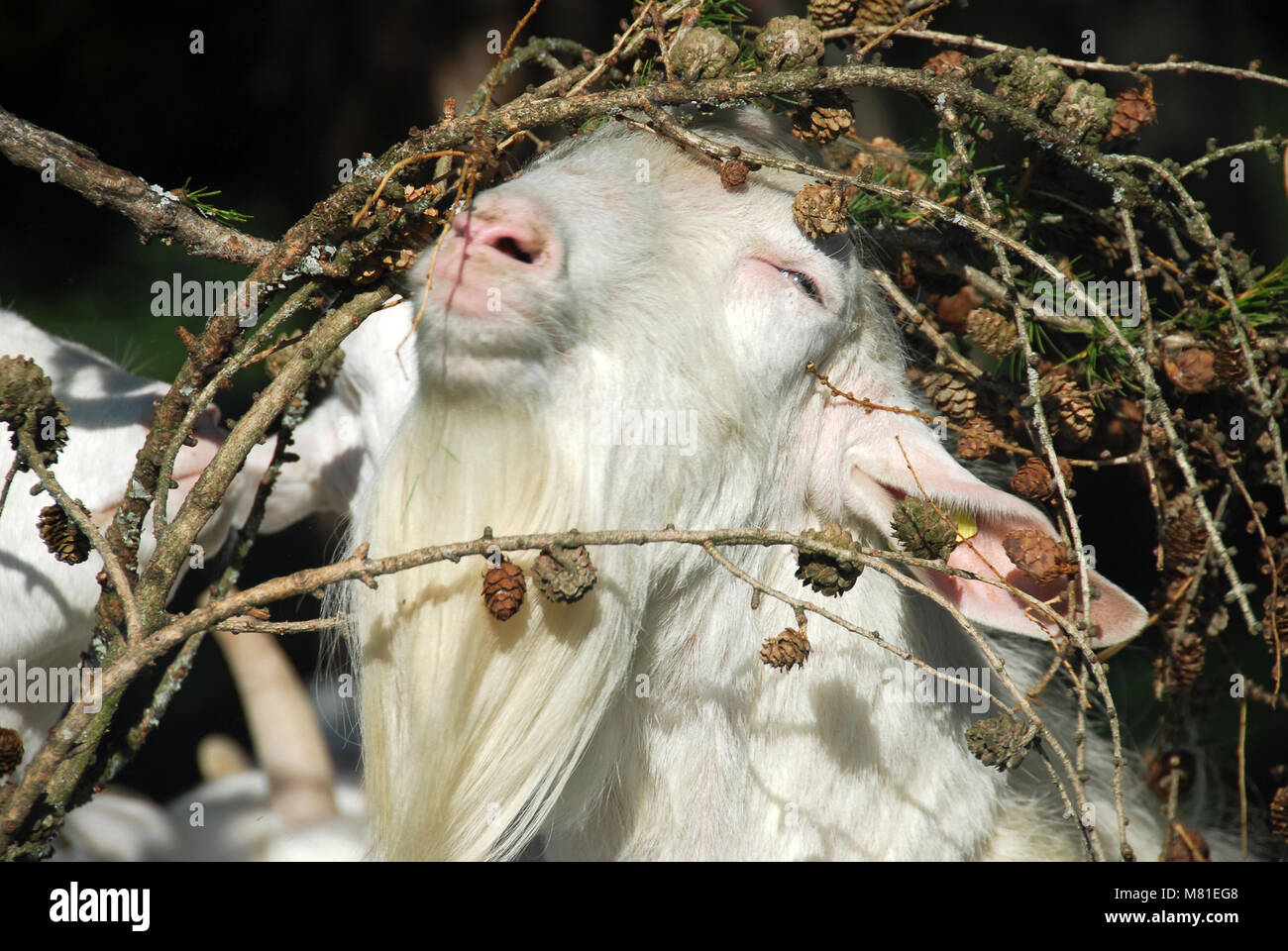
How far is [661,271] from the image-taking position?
185 cm

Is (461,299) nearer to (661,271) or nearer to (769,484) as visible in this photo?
(661,271)

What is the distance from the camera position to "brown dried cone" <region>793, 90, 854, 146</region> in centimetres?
178

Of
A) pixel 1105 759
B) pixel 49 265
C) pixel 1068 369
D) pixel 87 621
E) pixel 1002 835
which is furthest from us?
pixel 49 265

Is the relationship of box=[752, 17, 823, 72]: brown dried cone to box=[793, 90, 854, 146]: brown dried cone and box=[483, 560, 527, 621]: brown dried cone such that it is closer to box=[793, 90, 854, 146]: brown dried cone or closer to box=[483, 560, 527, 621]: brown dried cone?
box=[793, 90, 854, 146]: brown dried cone

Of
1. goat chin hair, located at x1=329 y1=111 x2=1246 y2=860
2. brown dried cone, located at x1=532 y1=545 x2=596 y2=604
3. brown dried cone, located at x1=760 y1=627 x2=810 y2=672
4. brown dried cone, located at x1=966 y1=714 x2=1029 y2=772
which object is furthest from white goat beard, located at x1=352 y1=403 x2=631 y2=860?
brown dried cone, located at x1=966 y1=714 x2=1029 y2=772

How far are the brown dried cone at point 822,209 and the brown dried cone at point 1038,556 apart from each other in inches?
25.2

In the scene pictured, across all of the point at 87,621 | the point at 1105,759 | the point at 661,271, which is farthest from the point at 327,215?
the point at 1105,759

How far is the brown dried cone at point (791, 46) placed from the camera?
1.75m

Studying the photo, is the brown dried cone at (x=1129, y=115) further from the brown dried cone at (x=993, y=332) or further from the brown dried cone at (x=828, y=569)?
the brown dried cone at (x=828, y=569)

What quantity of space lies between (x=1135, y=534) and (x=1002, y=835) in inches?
48.3

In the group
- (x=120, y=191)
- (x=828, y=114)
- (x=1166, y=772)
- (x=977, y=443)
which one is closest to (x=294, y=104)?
(x=120, y=191)

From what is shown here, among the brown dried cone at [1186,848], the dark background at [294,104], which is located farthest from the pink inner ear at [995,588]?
the dark background at [294,104]

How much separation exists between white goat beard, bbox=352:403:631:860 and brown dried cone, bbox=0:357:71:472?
54cm

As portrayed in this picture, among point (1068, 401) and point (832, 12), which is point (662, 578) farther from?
point (832, 12)
